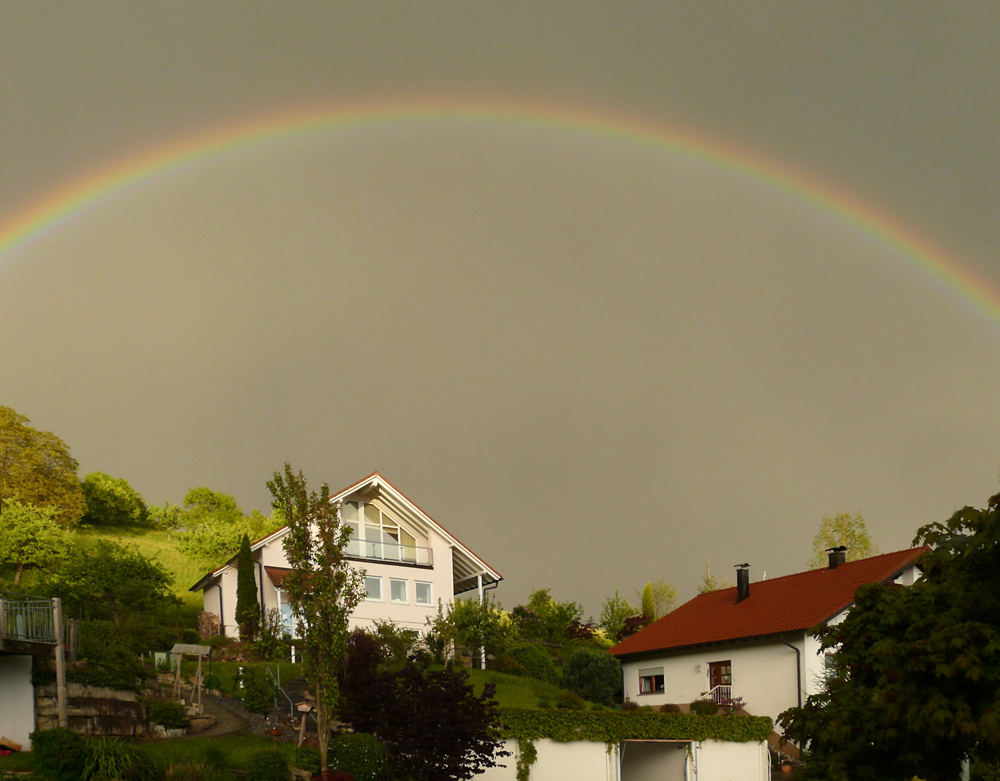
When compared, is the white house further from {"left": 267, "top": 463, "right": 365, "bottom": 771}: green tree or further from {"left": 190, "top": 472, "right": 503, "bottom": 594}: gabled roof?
{"left": 267, "top": 463, "right": 365, "bottom": 771}: green tree

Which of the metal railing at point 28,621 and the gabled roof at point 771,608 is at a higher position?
the metal railing at point 28,621

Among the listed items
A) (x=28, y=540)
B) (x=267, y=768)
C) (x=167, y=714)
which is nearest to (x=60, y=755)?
(x=267, y=768)

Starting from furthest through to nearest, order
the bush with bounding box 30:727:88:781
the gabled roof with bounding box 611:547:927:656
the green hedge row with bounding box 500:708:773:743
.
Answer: the gabled roof with bounding box 611:547:927:656, the green hedge row with bounding box 500:708:773:743, the bush with bounding box 30:727:88:781

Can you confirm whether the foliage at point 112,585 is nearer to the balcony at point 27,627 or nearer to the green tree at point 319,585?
the balcony at point 27,627

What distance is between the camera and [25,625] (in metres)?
21.3

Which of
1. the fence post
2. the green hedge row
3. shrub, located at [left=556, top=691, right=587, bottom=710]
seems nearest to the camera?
the fence post

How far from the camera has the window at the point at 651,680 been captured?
40500 mm

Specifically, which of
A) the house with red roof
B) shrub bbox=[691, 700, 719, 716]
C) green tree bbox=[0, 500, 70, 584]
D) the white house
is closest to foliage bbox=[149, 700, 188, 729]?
shrub bbox=[691, 700, 719, 716]

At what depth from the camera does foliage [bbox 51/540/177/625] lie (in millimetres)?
36344

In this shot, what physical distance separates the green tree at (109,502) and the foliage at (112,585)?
3765cm

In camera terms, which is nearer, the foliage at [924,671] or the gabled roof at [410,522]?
the foliage at [924,671]

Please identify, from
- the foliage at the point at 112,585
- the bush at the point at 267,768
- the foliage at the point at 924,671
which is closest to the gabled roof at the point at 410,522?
the foliage at the point at 112,585

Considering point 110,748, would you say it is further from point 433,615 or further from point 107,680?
point 433,615

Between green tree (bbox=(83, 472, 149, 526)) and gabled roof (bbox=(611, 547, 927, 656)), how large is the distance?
4793 cm
